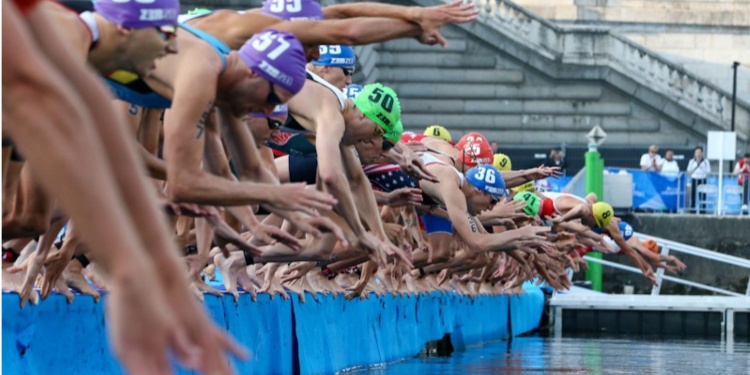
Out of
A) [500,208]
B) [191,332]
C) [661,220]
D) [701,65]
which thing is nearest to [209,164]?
[191,332]

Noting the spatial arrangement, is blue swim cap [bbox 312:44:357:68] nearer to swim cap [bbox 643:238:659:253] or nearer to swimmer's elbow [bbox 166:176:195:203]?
swimmer's elbow [bbox 166:176:195:203]

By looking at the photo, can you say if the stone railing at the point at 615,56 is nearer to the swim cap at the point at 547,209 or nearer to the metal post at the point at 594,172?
the metal post at the point at 594,172

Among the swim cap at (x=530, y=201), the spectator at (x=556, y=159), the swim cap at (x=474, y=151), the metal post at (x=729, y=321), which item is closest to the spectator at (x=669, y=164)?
the spectator at (x=556, y=159)

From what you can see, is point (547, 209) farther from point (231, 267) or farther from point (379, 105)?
point (231, 267)

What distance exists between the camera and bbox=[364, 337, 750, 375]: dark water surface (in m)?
13.5

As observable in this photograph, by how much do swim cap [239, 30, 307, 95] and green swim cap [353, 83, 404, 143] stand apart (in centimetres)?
371

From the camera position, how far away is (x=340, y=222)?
33.1 feet

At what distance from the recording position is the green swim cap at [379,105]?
10492 millimetres

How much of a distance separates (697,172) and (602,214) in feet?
33.1

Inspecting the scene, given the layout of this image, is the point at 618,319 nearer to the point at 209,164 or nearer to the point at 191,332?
the point at 209,164

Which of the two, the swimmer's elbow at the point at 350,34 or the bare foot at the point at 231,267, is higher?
the swimmer's elbow at the point at 350,34

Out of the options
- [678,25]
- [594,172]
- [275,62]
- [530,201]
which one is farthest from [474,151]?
[678,25]

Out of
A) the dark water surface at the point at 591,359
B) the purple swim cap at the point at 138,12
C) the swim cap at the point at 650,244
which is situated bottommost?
the dark water surface at the point at 591,359

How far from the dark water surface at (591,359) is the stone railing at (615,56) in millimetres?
22813
